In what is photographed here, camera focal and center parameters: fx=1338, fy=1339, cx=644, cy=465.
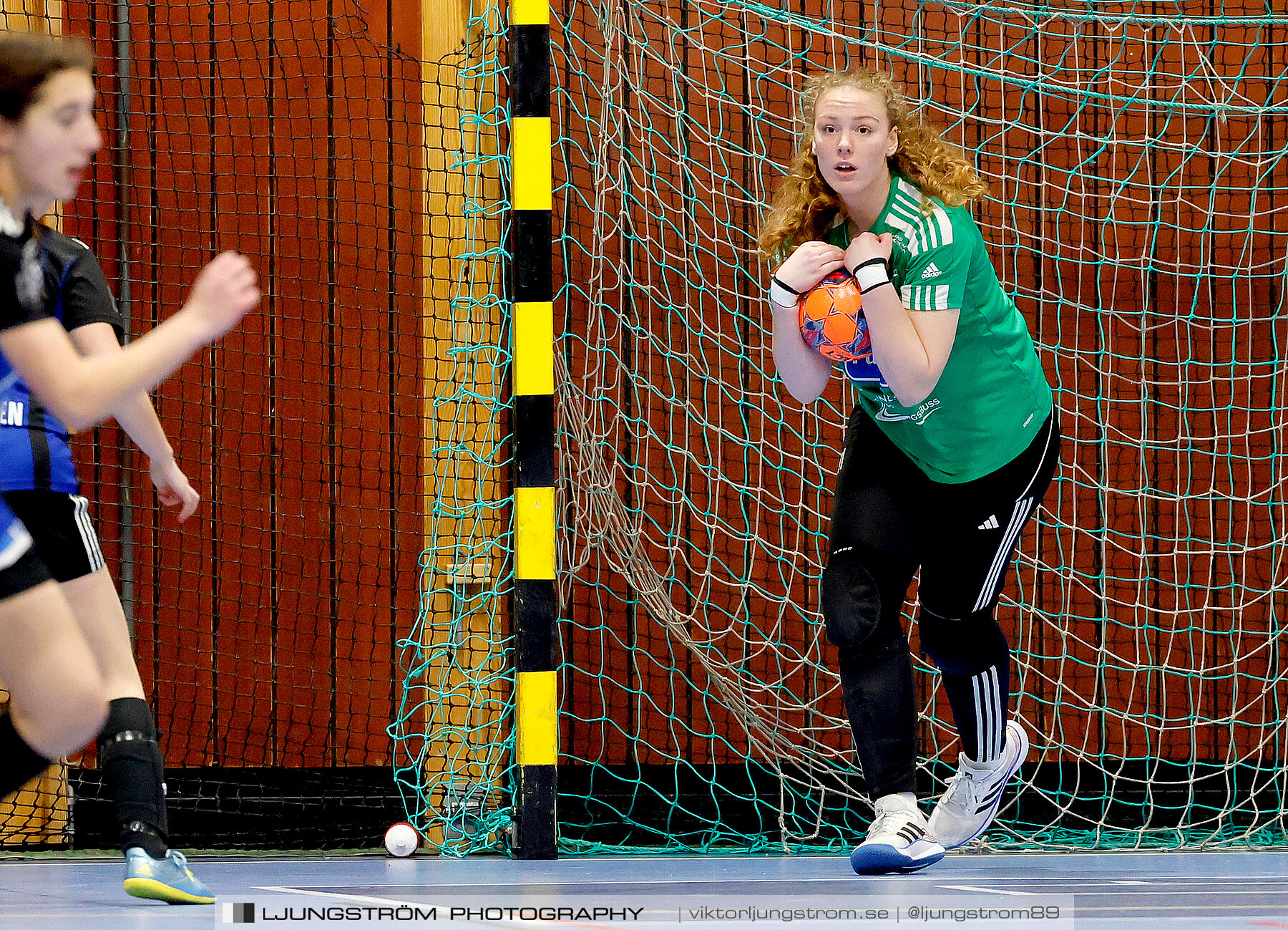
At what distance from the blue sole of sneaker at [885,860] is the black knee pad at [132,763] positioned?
1383mm

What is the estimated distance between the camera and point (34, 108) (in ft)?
6.91

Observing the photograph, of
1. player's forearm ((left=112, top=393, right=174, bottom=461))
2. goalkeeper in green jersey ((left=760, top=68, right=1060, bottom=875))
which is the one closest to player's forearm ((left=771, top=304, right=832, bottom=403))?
goalkeeper in green jersey ((left=760, top=68, right=1060, bottom=875))

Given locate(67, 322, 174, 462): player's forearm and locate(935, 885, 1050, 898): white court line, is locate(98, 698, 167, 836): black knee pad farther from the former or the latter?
locate(935, 885, 1050, 898): white court line

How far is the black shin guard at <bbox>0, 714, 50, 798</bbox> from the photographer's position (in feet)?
7.48

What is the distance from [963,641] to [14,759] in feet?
6.54

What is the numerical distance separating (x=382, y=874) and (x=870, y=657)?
1.27 metres

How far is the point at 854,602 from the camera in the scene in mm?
2857

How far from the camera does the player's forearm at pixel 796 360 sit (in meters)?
2.90

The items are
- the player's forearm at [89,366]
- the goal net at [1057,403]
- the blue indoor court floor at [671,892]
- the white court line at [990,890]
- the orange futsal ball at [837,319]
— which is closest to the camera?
the player's forearm at [89,366]

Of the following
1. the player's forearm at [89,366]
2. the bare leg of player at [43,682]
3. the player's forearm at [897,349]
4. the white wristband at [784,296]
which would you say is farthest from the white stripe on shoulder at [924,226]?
the bare leg of player at [43,682]

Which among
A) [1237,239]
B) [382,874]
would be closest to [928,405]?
[382,874]

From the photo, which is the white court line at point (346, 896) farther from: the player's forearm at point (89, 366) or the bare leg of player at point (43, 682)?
the player's forearm at point (89, 366)

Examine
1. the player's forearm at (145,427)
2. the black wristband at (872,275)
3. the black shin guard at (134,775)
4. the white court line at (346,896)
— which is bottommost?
the white court line at (346,896)

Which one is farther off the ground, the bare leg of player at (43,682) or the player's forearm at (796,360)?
the player's forearm at (796,360)
